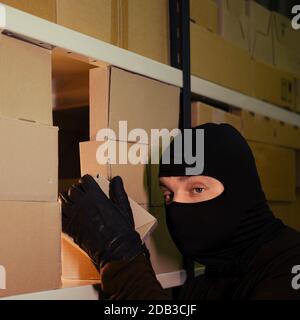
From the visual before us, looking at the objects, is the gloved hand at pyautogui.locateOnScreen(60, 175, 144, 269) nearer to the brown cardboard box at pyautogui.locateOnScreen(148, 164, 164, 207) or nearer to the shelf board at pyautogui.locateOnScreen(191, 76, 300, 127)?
the brown cardboard box at pyautogui.locateOnScreen(148, 164, 164, 207)

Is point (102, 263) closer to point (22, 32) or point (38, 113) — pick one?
point (38, 113)

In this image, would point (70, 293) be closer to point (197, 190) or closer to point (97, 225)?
point (97, 225)

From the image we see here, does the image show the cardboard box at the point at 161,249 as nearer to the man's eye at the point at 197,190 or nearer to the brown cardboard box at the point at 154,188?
the brown cardboard box at the point at 154,188

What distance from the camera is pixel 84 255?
45.9 inches

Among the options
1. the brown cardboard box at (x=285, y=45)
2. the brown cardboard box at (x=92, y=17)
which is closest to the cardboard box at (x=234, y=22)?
the brown cardboard box at (x=285, y=45)

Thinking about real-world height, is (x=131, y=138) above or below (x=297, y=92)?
below

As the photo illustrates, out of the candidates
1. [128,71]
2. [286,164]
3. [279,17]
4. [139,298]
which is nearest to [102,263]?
[139,298]

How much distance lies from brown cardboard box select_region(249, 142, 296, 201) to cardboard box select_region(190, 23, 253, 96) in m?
0.20

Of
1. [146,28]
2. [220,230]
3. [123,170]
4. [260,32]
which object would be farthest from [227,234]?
[260,32]

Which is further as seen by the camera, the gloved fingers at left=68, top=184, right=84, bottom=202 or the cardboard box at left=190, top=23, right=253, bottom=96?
the cardboard box at left=190, top=23, right=253, bottom=96

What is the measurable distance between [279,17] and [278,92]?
0.27 meters

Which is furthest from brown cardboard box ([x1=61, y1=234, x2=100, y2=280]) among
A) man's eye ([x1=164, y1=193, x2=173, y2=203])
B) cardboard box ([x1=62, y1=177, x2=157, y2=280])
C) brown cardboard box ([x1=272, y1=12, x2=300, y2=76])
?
brown cardboard box ([x1=272, y1=12, x2=300, y2=76])

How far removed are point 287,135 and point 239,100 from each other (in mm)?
322

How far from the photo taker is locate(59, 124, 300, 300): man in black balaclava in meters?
1.08
